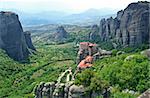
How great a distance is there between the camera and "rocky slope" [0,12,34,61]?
142 metres

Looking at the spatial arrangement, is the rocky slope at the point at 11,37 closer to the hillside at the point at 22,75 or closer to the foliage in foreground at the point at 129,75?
the hillside at the point at 22,75

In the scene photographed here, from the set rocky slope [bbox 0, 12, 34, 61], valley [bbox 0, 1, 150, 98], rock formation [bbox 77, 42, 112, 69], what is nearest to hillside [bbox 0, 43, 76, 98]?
valley [bbox 0, 1, 150, 98]

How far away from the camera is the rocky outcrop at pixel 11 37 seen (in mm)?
141750

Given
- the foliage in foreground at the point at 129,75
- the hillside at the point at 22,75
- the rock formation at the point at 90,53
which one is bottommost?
the hillside at the point at 22,75

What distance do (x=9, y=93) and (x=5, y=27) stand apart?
66.0m

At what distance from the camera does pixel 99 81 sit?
38.1m

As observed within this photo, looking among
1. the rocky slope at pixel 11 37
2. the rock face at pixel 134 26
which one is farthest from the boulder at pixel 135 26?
the rocky slope at pixel 11 37

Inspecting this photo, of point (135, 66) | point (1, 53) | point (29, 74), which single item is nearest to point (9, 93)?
point (29, 74)

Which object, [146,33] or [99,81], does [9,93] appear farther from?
[99,81]

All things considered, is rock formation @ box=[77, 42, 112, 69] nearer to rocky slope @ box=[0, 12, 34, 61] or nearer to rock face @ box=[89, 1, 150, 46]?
rock face @ box=[89, 1, 150, 46]

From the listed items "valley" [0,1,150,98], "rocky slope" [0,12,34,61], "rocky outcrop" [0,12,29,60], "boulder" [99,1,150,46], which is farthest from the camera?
Answer: "rocky outcrop" [0,12,29,60]

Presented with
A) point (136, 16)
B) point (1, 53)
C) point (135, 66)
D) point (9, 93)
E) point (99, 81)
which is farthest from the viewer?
point (1, 53)

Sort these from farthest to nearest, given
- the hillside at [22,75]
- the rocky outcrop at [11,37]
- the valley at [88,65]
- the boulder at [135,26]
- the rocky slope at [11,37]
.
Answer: the rocky outcrop at [11,37], the rocky slope at [11,37], the boulder at [135,26], the hillside at [22,75], the valley at [88,65]

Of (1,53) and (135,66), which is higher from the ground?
(135,66)
